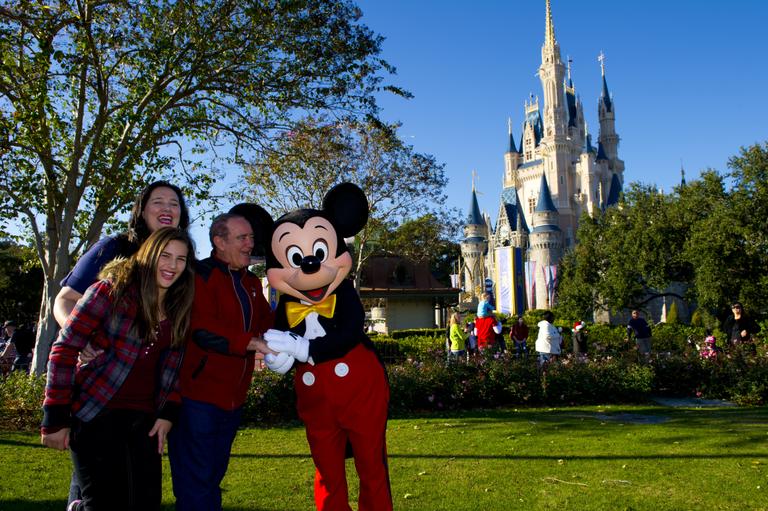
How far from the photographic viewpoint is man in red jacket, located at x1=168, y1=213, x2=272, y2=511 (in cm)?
311

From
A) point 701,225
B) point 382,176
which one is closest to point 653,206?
point 701,225

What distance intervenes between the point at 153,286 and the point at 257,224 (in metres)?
1.25

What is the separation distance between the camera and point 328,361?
351cm

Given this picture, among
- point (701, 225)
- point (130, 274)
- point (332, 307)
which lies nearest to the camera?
point (130, 274)

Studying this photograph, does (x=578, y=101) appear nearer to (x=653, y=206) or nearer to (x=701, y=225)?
(x=653, y=206)

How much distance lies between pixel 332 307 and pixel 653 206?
90.4 feet

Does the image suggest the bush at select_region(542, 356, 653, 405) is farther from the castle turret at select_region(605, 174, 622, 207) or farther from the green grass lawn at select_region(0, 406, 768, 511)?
the castle turret at select_region(605, 174, 622, 207)

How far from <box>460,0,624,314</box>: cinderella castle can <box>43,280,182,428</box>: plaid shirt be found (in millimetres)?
61043

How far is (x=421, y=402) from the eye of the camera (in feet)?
30.1

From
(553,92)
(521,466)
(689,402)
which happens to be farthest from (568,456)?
(553,92)

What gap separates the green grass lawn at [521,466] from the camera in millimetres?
4520

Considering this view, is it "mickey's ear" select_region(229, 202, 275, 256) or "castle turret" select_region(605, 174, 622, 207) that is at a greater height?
"castle turret" select_region(605, 174, 622, 207)

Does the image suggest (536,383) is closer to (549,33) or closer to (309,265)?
(309,265)

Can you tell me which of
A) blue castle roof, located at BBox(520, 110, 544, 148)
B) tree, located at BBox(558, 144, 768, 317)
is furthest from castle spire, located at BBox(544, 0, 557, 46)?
tree, located at BBox(558, 144, 768, 317)
